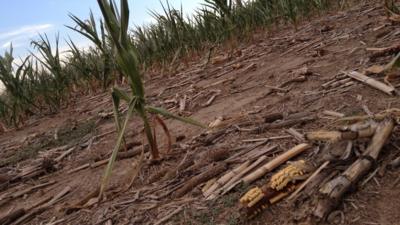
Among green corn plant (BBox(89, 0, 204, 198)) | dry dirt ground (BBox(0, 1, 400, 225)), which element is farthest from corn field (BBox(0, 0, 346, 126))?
green corn plant (BBox(89, 0, 204, 198))

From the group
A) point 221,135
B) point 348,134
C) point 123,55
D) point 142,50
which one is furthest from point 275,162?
point 142,50

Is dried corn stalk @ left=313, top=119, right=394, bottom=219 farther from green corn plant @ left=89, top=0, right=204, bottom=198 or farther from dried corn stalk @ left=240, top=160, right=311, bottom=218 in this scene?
green corn plant @ left=89, top=0, right=204, bottom=198

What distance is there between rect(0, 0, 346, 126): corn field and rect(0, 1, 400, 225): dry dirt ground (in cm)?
52

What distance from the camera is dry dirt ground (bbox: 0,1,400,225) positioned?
1.82m

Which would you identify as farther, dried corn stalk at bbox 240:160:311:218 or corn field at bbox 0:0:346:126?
corn field at bbox 0:0:346:126

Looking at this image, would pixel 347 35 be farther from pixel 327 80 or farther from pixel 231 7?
pixel 231 7

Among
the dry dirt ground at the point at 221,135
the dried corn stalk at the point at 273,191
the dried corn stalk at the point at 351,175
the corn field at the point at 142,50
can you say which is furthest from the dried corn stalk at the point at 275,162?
the corn field at the point at 142,50

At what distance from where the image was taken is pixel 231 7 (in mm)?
5852

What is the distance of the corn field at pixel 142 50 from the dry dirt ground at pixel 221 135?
0.52 m

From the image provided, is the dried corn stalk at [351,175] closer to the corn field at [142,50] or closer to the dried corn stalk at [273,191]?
the dried corn stalk at [273,191]

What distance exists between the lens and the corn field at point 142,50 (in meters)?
5.45

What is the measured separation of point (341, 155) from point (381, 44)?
2025 millimetres

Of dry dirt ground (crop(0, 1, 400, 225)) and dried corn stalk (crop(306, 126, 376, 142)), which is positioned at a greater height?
dried corn stalk (crop(306, 126, 376, 142))

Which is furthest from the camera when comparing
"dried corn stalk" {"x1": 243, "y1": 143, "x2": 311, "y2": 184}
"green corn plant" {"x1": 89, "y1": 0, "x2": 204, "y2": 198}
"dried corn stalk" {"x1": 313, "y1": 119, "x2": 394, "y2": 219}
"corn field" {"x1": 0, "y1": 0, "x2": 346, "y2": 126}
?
"corn field" {"x1": 0, "y1": 0, "x2": 346, "y2": 126}
